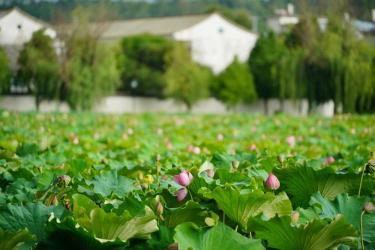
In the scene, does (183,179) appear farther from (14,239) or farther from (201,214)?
(14,239)

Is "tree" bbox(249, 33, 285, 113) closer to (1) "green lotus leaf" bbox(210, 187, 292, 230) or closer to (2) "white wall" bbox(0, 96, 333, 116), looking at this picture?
(2) "white wall" bbox(0, 96, 333, 116)

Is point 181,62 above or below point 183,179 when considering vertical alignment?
below

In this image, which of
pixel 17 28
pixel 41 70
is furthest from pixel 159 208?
pixel 41 70

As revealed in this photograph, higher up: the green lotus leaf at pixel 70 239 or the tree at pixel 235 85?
the green lotus leaf at pixel 70 239

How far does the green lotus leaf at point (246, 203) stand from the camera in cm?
165

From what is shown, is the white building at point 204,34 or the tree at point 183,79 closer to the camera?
the tree at point 183,79

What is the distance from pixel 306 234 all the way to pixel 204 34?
124 feet

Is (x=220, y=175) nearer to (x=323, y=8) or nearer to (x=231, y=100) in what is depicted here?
(x=323, y=8)

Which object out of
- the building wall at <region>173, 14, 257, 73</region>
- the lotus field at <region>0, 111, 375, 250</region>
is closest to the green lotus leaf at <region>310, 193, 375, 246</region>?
the lotus field at <region>0, 111, 375, 250</region>

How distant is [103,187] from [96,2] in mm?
31483

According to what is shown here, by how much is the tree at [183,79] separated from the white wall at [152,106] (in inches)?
34.4

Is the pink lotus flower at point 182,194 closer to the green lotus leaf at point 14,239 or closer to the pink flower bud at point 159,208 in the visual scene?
the pink flower bud at point 159,208

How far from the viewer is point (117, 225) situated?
153cm

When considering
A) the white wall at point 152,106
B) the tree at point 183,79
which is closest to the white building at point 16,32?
the white wall at point 152,106
